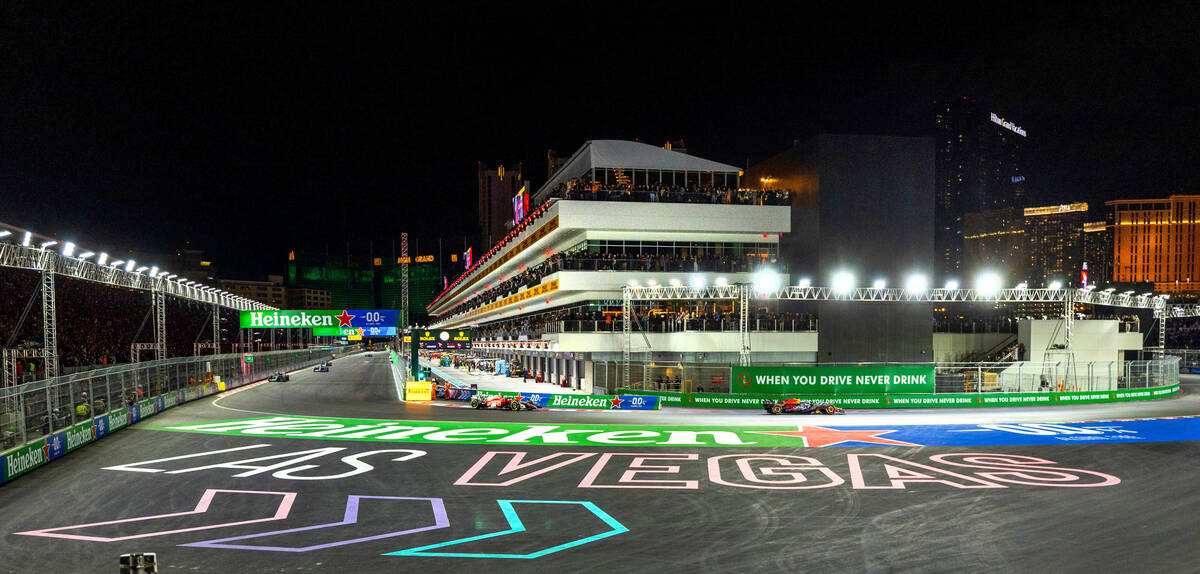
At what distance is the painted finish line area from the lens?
2792cm

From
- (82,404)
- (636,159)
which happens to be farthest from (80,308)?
(636,159)

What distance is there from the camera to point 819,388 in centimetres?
4044

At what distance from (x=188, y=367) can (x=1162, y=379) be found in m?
62.7

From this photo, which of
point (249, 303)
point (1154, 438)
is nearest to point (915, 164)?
point (1154, 438)

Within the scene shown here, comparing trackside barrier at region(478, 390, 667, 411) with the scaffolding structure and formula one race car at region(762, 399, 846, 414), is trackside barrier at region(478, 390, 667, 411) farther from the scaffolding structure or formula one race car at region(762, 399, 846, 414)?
formula one race car at region(762, 399, 846, 414)

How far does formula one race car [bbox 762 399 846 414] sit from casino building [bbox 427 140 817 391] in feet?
42.3

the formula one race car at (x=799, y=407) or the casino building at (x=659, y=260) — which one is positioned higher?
the casino building at (x=659, y=260)

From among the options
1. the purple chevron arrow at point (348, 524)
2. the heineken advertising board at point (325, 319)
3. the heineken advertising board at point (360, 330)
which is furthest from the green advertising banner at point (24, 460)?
the heineken advertising board at point (360, 330)

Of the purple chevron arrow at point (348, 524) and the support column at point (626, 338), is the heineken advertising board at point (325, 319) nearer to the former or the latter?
the support column at point (626, 338)

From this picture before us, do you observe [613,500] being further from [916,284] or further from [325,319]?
[325,319]

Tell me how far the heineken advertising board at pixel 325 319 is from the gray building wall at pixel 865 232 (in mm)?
30614

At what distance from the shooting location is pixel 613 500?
18.0 meters

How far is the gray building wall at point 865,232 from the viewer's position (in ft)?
189

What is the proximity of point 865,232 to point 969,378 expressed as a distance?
1785 centimetres
